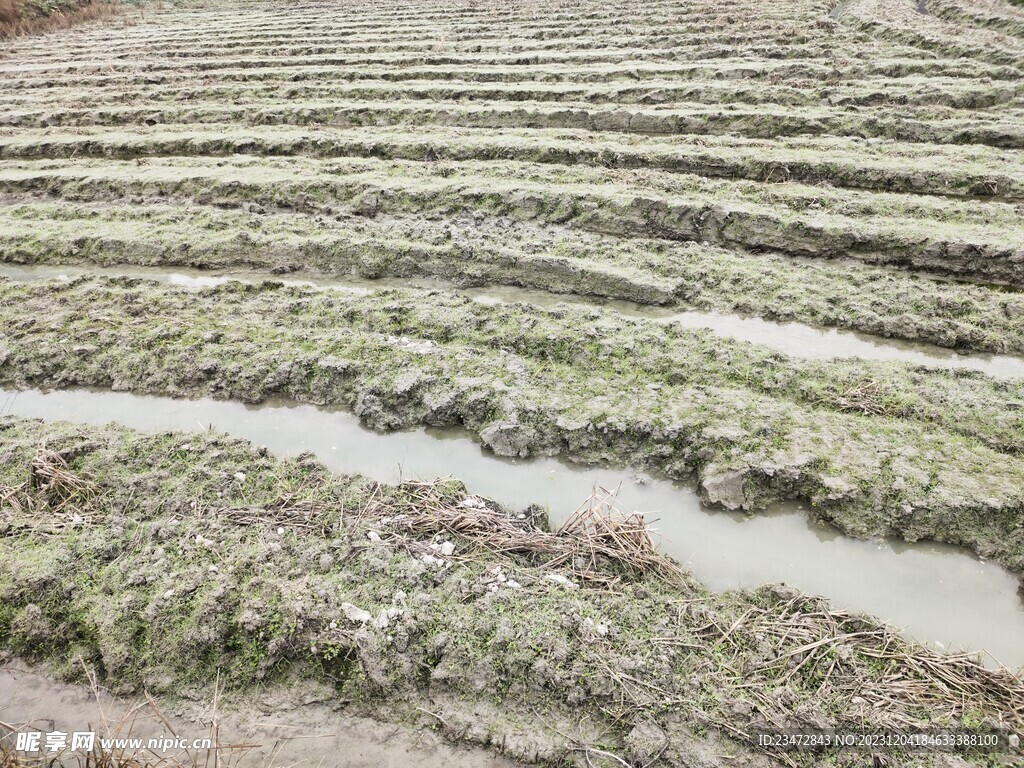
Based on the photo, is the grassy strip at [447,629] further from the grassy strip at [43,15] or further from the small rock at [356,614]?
the grassy strip at [43,15]

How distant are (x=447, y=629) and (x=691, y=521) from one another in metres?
1.92

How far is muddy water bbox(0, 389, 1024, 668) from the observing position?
3504 mm

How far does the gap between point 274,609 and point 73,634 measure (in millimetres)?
1235

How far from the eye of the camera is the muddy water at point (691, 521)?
11.5 feet

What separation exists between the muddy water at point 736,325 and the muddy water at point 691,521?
1.98 m

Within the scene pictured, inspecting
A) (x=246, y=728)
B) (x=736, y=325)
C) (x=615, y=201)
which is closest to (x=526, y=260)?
(x=615, y=201)

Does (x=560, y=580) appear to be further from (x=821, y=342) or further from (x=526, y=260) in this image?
(x=526, y=260)

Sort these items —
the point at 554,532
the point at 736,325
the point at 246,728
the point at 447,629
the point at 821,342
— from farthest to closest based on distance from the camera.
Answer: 1. the point at 736,325
2. the point at 821,342
3. the point at 554,532
4. the point at 447,629
5. the point at 246,728

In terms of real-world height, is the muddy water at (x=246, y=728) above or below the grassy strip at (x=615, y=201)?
below

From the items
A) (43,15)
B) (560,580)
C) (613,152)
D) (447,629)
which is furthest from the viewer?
(43,15)

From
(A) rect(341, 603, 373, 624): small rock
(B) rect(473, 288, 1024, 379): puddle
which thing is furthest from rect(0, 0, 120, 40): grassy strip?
(A) rect(341, 603, 373, 624): small rock

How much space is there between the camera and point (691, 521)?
4090 millimetres

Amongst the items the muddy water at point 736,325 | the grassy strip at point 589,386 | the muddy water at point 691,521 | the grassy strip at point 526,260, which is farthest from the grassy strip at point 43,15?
the muddy water at point 691,521

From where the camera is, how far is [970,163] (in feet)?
24.9
